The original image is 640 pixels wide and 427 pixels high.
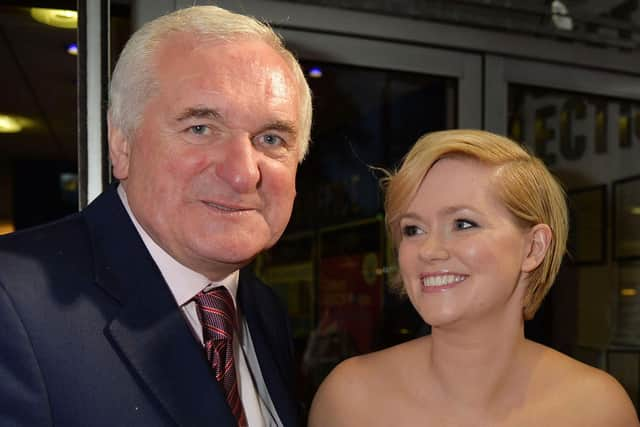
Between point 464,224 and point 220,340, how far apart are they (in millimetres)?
632

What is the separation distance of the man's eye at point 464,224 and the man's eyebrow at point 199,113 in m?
0.62

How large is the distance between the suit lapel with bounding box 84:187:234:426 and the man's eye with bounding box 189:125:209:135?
0.25m

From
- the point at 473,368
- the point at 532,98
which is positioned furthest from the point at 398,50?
the point at 473,368

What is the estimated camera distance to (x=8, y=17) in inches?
95.1

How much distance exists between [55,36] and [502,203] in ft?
5.27

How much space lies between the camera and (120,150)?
160cm

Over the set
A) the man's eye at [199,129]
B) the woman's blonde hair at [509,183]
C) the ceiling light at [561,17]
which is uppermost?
the ceiling light at [561,17]

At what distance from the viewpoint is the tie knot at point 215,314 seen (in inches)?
63.0

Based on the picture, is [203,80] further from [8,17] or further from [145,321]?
[8,17]

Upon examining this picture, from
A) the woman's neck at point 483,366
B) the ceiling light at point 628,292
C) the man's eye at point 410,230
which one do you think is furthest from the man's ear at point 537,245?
the ceiling light at point 628,292

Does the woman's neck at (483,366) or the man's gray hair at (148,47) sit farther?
the woman's neck at (483,366)

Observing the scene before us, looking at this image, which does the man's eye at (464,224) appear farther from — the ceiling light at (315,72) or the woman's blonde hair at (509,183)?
the ceiling light at (315,72)

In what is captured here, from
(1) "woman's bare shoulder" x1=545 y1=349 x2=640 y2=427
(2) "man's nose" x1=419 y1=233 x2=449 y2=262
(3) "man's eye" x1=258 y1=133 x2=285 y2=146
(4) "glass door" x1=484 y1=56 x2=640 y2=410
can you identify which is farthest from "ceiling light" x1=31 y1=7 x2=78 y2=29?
(4) "glass door" x1=484 y1=56 x2=640 y2=410

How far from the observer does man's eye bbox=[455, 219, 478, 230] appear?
1701 mm
